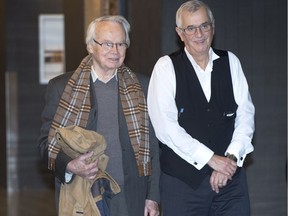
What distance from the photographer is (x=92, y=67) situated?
4.39m

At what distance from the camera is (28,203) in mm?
9625

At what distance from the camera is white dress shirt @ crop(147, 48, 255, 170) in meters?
4.20

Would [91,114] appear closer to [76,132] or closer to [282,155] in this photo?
[76,132]

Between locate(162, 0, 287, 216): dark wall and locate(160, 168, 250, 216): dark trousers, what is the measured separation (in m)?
1.78

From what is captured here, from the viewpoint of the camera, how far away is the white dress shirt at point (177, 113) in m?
4.20

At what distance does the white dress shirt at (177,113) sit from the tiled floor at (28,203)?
15.7 feet

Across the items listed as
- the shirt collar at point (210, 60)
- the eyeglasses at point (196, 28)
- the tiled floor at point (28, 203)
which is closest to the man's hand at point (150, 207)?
the shirt collar at point (210, 60)

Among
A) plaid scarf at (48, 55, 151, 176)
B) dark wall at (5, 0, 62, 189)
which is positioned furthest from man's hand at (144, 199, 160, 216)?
dark wall at (5, 0, 62, 189)

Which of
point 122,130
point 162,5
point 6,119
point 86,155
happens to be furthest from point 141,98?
point 6,119

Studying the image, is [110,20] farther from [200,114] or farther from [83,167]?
[83,167]

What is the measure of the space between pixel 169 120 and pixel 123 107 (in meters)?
0.26

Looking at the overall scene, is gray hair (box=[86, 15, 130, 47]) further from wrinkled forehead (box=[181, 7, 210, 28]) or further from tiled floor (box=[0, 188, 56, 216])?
tiled floor (box=[0, 188, 56, 216])

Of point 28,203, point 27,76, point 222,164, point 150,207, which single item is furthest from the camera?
point 27,76

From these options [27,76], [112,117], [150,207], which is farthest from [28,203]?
[112,117]
